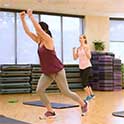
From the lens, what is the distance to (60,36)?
10.9m

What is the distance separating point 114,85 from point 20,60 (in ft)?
10.3

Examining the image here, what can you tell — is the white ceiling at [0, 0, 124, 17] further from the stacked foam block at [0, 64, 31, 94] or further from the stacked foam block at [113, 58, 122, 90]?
the stacked foam block at [0, 64, 31, 94]

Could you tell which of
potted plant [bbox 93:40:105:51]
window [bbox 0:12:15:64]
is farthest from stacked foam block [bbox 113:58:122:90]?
window [bbox 0:12:15:64]

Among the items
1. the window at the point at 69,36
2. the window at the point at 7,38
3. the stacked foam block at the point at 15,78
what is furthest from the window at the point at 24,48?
the window at the point at 69,36

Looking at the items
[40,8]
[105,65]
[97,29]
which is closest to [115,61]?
[105,65]

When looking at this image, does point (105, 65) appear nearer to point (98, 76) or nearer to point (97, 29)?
point (98, 76)

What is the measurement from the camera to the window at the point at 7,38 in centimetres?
1002

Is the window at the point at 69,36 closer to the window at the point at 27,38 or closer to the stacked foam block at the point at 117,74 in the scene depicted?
the window at the point at 27,38

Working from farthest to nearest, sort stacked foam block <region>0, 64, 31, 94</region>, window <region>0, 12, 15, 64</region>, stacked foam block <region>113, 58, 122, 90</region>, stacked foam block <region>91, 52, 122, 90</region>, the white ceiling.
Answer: stacked foam block <region>113, 58, 122, 90</region> < stacked foam block <region>91, 52, 122, 90</region> < window <region>0, 12, 15, 64</region> < stacked foam block <region>0, 64, 31, 94</region> < the white ceiling

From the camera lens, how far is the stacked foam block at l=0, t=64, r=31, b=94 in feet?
31.7

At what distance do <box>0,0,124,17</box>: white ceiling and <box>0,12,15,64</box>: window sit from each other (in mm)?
567

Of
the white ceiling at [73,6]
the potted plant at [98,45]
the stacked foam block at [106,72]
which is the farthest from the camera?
the potted plant at [98,45]

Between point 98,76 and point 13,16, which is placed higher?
point 13,16

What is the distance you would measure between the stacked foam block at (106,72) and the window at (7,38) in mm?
2671
